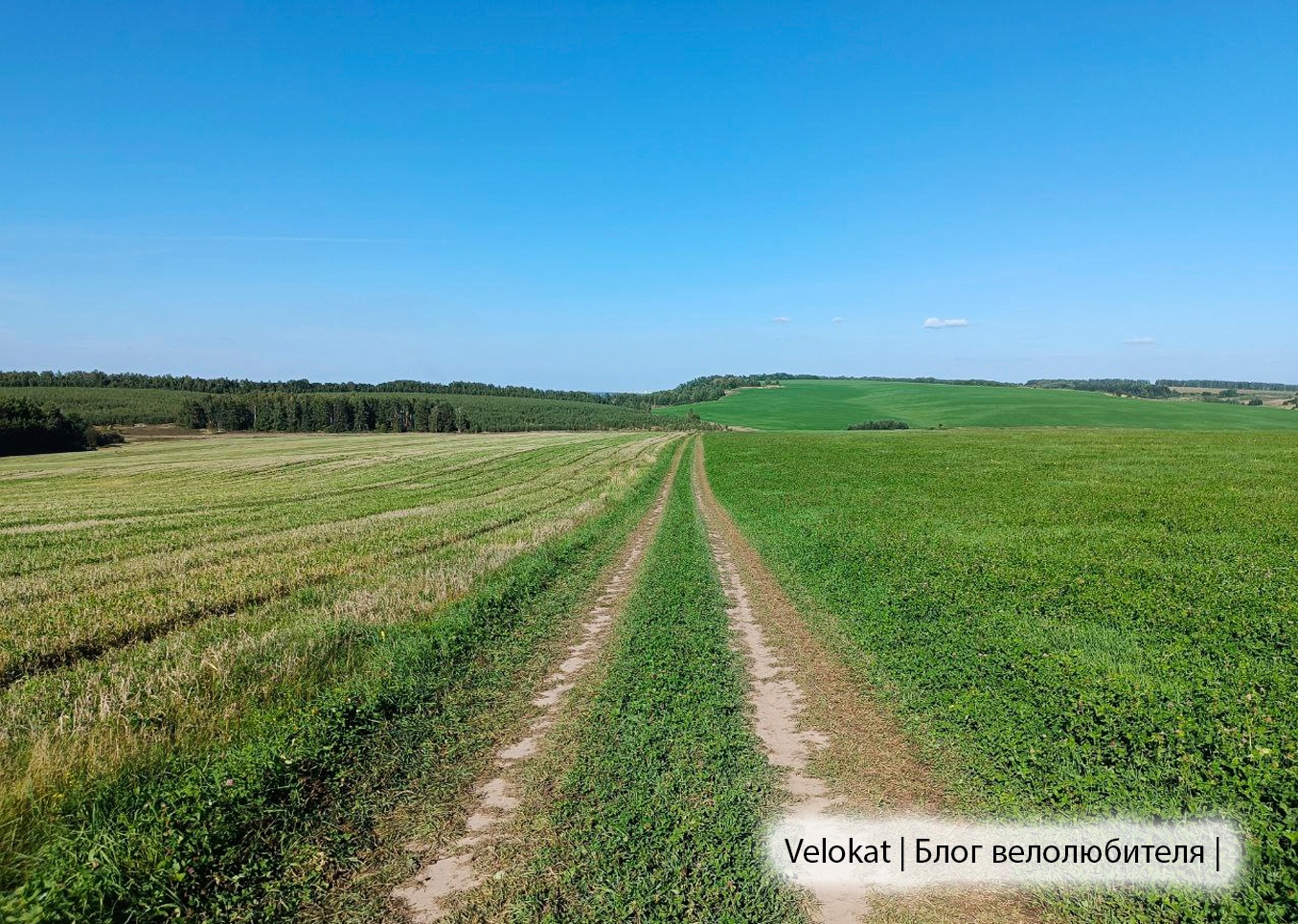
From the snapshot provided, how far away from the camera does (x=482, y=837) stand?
505cm

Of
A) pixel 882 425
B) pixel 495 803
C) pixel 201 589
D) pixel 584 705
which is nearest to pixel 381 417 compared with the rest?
pixel 882 425

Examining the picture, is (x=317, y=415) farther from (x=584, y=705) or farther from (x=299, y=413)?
(x=584, y=705)

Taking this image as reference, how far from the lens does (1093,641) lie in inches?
341

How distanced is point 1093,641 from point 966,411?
136 m

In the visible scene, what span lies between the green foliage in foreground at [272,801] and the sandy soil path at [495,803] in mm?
438

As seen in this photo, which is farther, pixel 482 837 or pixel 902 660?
pixel 902 660

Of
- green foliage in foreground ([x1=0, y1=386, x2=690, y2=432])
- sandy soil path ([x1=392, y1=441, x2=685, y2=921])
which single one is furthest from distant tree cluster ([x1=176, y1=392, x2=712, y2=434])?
sandy soil path ([x1=392, y1=441, x2=685, y2=921])

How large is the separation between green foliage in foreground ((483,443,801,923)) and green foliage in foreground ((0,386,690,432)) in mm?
129846

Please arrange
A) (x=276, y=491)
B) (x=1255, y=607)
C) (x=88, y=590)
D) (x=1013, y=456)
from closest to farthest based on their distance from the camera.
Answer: (x=1255, y=607) < (x=88, y=590) < (x=276, y=491) < (x=1013, y=456)

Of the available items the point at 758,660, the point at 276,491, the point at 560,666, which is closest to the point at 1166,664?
the point at 758,660

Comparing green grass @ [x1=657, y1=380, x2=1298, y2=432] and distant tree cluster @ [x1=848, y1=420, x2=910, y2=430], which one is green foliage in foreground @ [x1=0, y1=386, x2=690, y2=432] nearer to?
green grass @ [x1=657, y1=380, x2=1298, y2=432]

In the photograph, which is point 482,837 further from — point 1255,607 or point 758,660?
point 1255,607

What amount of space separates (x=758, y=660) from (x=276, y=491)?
3403cm

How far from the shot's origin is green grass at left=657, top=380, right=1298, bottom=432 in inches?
4063
